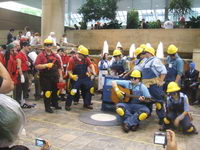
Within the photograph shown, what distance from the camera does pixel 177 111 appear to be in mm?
5406

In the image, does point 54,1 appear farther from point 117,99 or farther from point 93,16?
point 117,99

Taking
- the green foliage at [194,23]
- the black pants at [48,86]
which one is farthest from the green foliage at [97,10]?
the black pants at [48,86]

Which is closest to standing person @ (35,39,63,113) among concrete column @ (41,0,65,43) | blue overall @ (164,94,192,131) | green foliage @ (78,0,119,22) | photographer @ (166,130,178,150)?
blue overall @ (164,94,192,131)

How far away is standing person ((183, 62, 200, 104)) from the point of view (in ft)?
27.8

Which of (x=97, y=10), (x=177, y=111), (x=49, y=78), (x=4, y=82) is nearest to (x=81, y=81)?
(x=49, y=78)

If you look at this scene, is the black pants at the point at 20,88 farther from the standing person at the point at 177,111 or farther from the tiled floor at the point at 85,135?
the standing person at the point at 177,111

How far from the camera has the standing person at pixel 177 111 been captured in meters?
5.28

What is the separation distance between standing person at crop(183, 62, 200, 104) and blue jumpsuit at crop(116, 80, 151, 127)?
3254 mm

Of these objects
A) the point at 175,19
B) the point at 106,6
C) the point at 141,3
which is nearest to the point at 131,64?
the point at 175,19

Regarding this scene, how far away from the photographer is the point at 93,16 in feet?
63.0

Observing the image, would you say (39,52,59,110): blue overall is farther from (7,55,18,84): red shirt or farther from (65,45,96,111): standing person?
(7,55,18,84): red shirt

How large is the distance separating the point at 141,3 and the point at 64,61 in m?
18.3

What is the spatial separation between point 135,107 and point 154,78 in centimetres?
82

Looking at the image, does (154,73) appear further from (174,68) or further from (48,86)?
(48,86)
